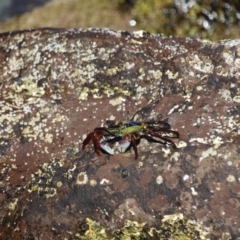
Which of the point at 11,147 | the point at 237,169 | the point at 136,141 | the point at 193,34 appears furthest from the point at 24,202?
the point at 193,34

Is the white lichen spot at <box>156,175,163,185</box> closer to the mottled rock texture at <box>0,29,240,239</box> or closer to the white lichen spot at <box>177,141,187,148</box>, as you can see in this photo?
the mottled rock texture at <box>0,29,240,239</box>

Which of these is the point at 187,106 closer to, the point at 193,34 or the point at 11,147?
the point at 11,147

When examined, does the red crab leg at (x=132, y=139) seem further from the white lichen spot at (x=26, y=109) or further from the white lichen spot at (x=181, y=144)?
the white lichen spot at (x=26, y=109)

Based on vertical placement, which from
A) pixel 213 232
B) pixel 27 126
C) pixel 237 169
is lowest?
pixel 213 232

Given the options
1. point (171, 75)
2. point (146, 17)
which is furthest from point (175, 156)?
point (146, 17)

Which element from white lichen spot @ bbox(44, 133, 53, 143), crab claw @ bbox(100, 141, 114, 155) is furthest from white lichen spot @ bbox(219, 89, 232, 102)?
white lichen spot @ bbox(44, 133, 53, 143)

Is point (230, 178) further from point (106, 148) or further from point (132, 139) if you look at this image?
point (106, 148)
